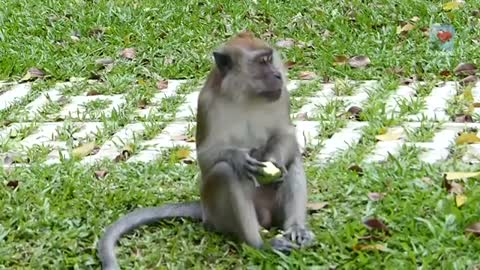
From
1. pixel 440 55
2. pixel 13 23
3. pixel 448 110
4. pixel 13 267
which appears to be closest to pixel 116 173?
pixel 13 267

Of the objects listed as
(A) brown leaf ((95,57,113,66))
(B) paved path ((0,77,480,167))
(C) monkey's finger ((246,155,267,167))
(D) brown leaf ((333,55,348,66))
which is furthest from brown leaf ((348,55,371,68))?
(C) monkey's finger ((246,155,267,167))

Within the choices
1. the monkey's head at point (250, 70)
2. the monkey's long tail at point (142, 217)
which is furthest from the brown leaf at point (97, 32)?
the monkey's head at point (250, 70)

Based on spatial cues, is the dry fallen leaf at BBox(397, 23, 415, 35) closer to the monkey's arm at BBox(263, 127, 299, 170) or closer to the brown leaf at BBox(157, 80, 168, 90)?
the brown leaf at BBox(157, 80, 168, 90)

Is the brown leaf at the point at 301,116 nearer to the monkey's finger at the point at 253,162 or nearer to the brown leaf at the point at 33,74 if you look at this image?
the monkey's finger at the point at 253,162

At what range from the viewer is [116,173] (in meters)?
6.18

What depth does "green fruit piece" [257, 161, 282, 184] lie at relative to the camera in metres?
4.80

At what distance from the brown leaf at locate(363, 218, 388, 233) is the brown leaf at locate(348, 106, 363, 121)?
217 cm

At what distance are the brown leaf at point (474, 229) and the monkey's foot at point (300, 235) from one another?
723 millimetres

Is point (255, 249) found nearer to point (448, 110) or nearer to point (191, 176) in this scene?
point (191, 176)

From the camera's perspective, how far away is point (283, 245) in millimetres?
4797

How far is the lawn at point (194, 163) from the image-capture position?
4887mm

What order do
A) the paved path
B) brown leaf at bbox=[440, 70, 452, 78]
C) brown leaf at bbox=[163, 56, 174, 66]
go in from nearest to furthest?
the paved path → brown leaf at bbox=[440, 70, 452, 78] → brown leaf at bbox=[163, 56, 174, 66]

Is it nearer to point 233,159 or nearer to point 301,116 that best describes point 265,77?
point 233,159

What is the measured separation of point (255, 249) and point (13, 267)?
1.16 m
